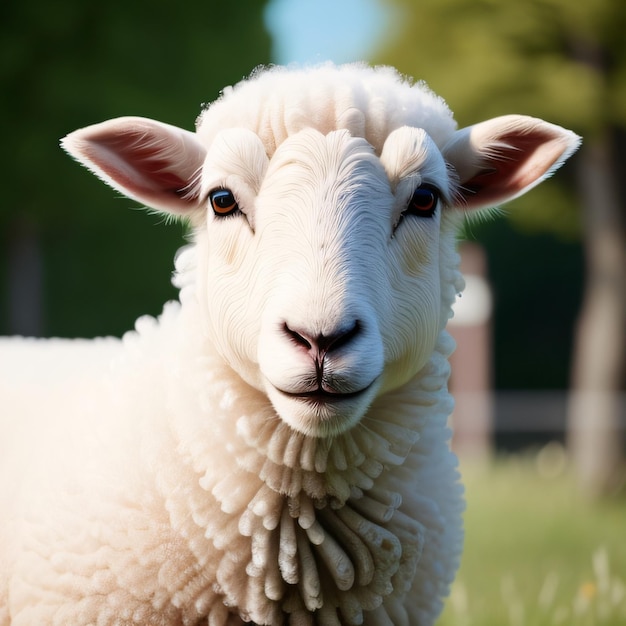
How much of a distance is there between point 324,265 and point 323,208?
0.20 meters

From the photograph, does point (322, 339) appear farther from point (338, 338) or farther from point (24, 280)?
point (24, 280)

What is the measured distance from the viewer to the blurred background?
743 centimetres

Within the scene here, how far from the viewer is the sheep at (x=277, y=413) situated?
2.26 meters

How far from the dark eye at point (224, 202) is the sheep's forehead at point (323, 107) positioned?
171 mm

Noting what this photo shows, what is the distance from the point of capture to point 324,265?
2.14m

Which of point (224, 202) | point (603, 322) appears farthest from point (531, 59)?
point (224, 202)

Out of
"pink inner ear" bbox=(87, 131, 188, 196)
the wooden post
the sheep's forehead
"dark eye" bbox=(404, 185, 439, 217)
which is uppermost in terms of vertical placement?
the sheep's forehead

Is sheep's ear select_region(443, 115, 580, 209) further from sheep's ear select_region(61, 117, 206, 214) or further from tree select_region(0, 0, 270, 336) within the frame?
tree select_region(0, 0, 270, 336)

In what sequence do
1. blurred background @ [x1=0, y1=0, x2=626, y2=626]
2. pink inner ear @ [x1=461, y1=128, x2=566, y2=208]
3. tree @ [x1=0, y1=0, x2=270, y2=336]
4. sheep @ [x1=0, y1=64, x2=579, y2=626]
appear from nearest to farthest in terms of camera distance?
1. sheep @ [x1=0, y1=64, x2=579, y2=626]
2. pink inner ear @ [x1=461, y1=128, x2=566, y2=208]
3. blurred background @ [x1=0, y1=0, x2=626, y2=626]
4. tree @ [x1=0, y1=0, x2=270, y2=336]

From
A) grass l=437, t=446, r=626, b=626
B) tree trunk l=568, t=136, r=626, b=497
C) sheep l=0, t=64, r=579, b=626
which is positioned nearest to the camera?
sheep l=0, t=64, r=579, b=626


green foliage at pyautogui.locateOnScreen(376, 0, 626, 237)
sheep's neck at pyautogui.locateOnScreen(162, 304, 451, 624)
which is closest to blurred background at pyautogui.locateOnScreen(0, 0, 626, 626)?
green foliage at pyautogui.locateOnScreen(376, 0, 626, 237)

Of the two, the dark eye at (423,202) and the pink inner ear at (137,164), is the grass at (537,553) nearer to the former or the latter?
the dark eye at (423,202)

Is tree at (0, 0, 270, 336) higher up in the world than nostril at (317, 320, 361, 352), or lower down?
higher up

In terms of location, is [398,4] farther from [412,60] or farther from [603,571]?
[603,571]
